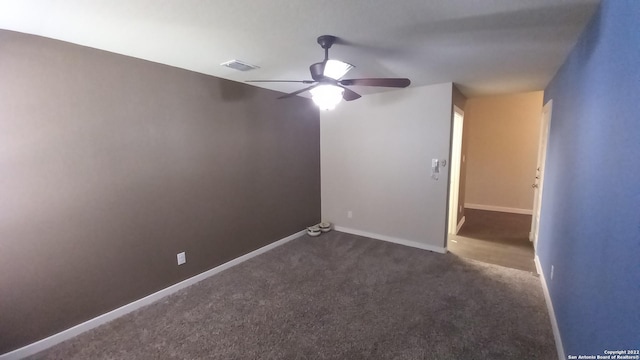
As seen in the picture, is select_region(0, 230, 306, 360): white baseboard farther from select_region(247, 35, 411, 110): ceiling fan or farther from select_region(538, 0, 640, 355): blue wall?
select_region(538, 0, 640, 355): blue wall

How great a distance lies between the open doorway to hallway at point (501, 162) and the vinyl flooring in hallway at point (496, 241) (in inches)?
0.7

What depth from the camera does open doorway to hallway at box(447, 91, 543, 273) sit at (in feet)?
17.3

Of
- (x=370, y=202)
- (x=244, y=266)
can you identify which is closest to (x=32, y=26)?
(x=244, y=266)

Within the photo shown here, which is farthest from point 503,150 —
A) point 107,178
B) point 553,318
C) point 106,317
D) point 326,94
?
point 106,317

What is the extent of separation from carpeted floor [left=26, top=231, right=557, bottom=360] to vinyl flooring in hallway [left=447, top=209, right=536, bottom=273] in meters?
0.33

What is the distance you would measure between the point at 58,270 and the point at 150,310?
78 cm

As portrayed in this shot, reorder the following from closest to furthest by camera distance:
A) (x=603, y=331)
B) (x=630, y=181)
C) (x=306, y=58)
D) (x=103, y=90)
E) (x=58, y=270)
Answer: (x=630, y=181)
(x=603, y=331)
(x=58, y=270)
(x=103, y=90)
(x=306, y=58)

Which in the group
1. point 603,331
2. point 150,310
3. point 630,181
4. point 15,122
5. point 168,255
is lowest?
point 150,310

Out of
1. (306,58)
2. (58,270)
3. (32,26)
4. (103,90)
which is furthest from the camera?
(306,58)

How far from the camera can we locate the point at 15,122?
5.88 feet

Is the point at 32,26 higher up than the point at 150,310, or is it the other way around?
the point at 32,26

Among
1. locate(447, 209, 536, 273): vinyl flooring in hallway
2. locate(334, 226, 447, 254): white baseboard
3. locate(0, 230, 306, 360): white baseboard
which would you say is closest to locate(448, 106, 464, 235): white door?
locate(447, 209, 536, 273): vinyl flooring in hallway

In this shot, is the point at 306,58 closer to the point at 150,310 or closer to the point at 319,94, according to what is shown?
the point at 319,94

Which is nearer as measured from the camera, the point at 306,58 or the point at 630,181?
the point at 630,181
